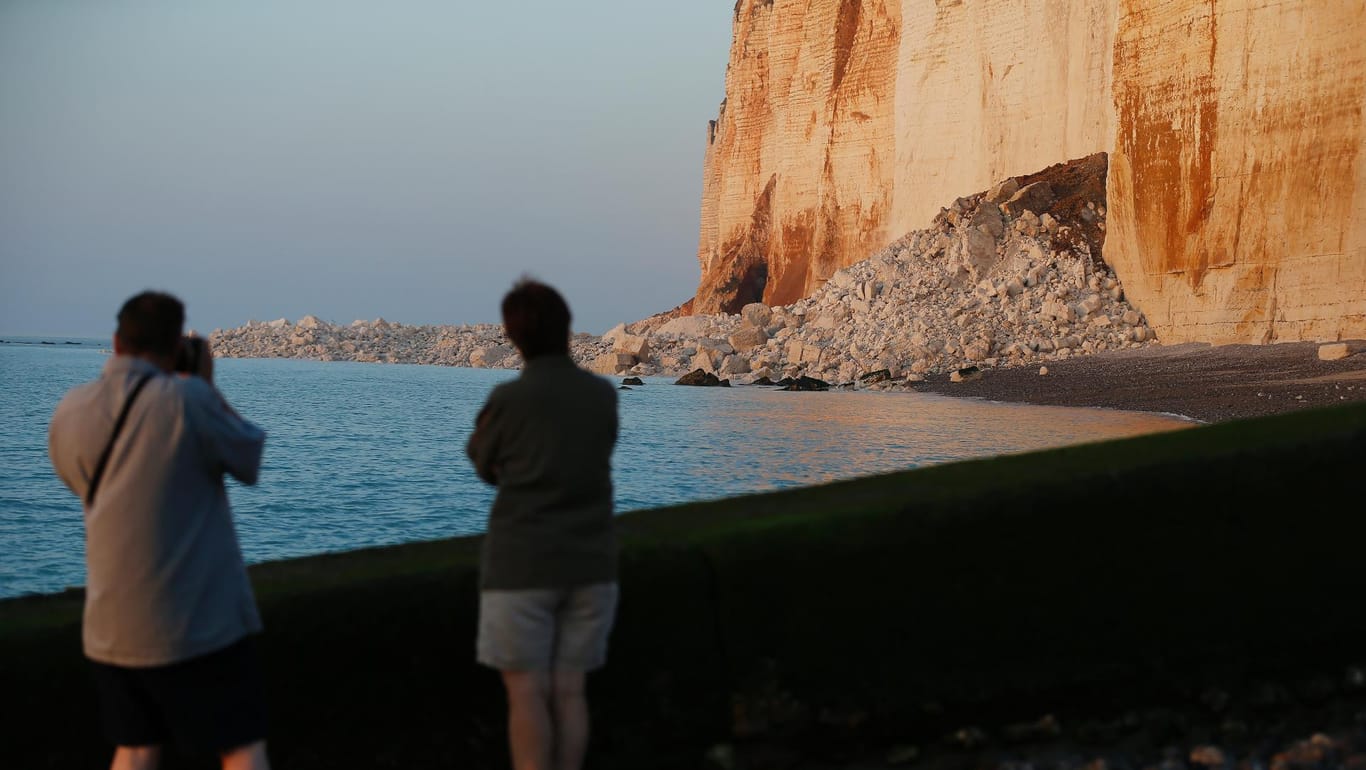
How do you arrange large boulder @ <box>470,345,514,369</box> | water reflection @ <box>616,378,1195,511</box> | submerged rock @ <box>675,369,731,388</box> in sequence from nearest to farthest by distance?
water reflection @ <box>616,378,1195,511</box> < submerged rock @ <box>675,369,731,388</box> < large boulder @ <box>470,345,514,369</box>

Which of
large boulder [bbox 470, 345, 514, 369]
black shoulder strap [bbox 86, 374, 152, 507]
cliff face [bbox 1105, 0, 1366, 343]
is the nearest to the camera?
black shoulder strap [bbox 86, 374, 152, 507]

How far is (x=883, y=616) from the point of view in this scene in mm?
3936

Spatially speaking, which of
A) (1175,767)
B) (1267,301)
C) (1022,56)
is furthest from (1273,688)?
(1022,56)

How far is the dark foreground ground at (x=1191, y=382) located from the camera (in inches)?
790

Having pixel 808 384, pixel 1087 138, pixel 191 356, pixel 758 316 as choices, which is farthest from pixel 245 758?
pixel 758 316

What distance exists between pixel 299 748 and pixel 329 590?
49 centimetres

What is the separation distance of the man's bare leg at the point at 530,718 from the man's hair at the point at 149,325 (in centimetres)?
117

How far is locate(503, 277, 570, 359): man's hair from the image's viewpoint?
3.27 m

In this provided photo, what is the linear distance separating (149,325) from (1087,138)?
44.1m

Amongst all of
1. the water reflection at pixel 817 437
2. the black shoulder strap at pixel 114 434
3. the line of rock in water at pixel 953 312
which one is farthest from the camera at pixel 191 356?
the line of rock in water at pixel 953 312

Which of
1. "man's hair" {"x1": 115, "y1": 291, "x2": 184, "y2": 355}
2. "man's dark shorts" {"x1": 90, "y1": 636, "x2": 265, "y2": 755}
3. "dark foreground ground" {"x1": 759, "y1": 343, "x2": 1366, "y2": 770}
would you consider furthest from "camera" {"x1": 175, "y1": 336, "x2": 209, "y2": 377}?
"dark foreground ground" {"x1": 759, "y1": 343, "x2": 1366, "y2": 770}

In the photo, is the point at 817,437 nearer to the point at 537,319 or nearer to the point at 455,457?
the point at 455,457

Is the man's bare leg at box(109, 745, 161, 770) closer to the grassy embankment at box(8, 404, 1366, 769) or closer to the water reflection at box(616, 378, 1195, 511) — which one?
the grassy embankment at box(8, 404, 1366, 769)

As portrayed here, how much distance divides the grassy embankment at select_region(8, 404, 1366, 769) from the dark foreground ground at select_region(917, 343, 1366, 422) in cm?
1284
